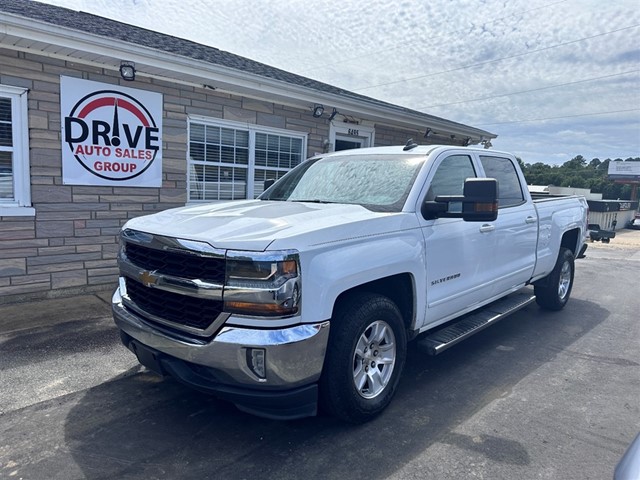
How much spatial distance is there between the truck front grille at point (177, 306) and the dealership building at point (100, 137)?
3.74m

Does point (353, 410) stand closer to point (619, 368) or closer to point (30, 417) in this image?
point (30, 417)

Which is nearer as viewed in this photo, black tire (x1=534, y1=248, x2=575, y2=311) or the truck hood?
the truck hood

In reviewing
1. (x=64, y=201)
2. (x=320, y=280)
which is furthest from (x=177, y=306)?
(x=64, y=201)

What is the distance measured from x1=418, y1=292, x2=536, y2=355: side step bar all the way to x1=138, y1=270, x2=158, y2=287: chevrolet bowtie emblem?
2.15 metres

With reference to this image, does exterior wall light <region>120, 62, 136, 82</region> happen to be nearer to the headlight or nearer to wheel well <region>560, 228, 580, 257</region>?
the headlight

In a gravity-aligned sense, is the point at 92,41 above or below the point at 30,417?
above

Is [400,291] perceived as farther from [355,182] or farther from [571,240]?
[571,240]

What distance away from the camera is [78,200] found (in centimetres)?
642

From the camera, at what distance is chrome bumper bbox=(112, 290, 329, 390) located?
2590 millimetres

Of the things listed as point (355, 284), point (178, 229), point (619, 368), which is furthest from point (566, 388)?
point (178, 229)

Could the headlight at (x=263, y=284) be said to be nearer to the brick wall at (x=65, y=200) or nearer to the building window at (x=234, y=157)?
the brick wall at (x=65, y=200)

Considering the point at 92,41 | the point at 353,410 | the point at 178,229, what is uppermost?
the point at 92,41

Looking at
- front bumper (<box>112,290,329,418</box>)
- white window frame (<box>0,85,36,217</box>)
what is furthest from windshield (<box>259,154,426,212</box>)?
white window frame (<box>0,85,36,217</box>)

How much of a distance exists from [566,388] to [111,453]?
143 inches
